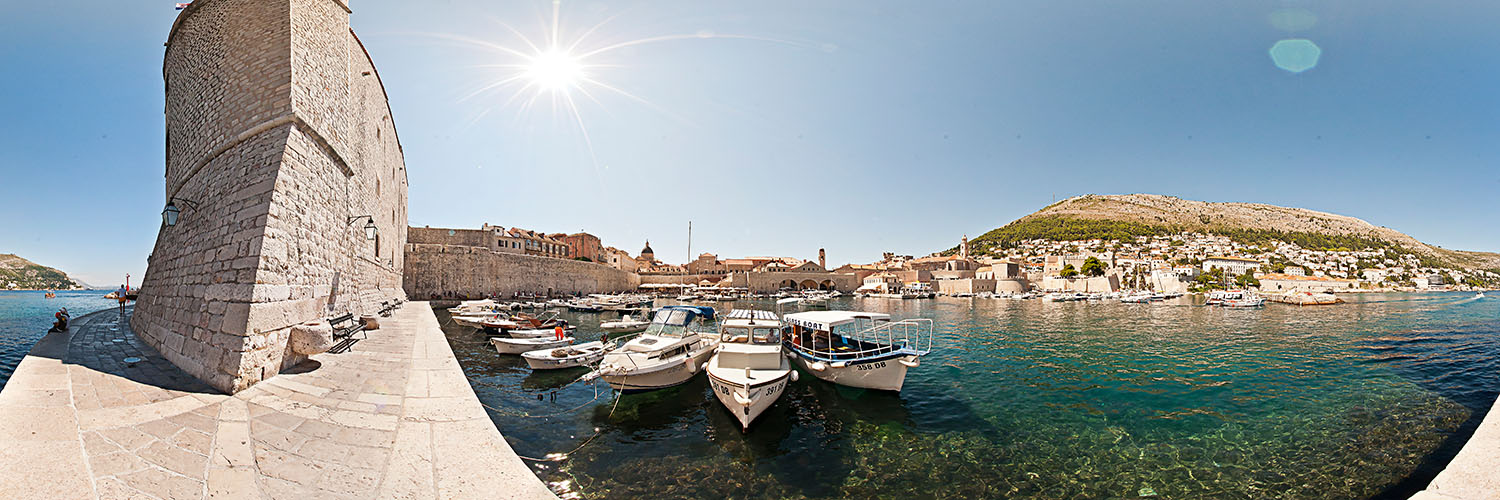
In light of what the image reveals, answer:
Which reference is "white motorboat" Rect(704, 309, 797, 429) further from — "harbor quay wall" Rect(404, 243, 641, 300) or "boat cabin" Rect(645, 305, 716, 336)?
"harbor quay wall" Rect(404, 243, 641, 300)

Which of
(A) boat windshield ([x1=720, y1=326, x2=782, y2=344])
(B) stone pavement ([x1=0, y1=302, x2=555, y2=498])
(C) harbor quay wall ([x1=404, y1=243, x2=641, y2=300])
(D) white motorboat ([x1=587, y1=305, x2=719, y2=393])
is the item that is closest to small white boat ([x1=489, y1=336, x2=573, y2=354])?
(D) white motorboat ([x1=587, y1=305, x2=719, y2=393])

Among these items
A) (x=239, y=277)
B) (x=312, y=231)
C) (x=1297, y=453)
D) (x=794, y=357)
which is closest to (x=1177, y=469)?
(x=1297, y=453)

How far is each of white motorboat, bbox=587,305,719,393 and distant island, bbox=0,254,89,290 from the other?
10024cm

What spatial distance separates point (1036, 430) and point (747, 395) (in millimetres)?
4343

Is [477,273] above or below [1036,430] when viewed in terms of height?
above

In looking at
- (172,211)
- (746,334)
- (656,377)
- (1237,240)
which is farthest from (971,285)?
(1237,240)

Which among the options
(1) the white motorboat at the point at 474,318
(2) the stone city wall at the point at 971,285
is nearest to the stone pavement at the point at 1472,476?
(1) the white motorboat at the point at 474,318

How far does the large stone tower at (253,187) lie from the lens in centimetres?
570

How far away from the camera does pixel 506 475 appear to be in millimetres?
3477

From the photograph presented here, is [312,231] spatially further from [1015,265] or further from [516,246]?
[1015,265]

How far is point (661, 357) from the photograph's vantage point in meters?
8.76

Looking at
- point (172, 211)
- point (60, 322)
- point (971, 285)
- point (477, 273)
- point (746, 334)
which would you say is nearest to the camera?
point (172, 211)

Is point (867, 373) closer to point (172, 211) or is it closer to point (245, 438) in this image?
point (245, 438)

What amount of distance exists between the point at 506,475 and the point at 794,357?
7.30m
